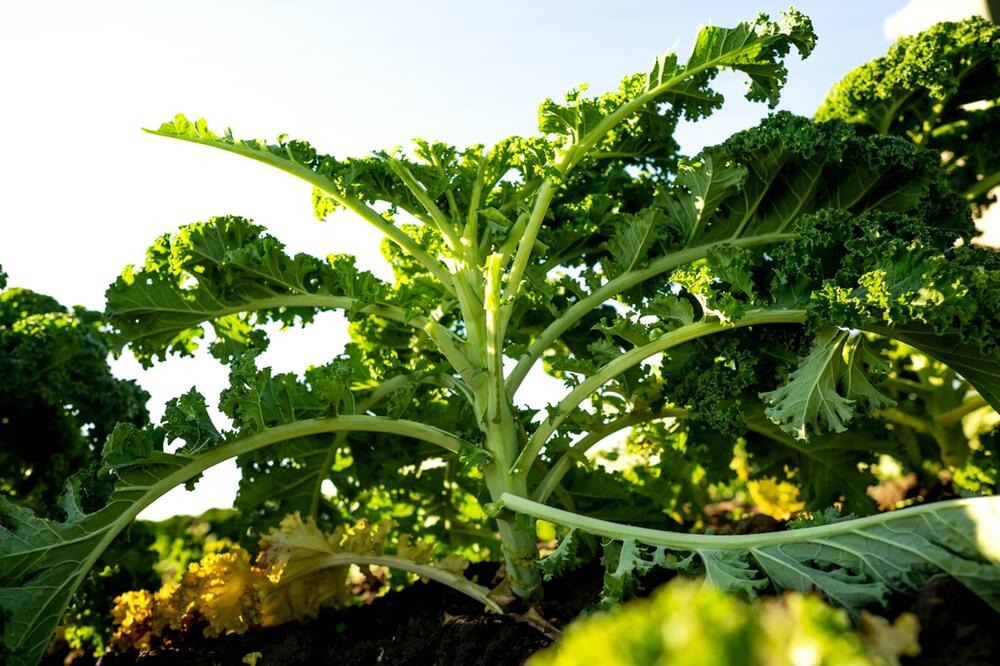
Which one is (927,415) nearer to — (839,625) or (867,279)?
(867,279)

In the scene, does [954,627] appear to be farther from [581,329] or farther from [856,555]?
[581,329]

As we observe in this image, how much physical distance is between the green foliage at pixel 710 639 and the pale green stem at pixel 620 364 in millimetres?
2196

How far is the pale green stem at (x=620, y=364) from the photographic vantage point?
12.1ft

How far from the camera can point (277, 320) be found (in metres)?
4.93

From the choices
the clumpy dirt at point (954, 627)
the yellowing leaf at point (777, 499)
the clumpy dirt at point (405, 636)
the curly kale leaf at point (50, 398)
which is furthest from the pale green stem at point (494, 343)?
the yellowing leaf at point (777, 499)

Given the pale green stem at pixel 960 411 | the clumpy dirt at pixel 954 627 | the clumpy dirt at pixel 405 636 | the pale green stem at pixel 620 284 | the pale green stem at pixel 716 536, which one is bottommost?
the clumpy dirt at pixel 954 627

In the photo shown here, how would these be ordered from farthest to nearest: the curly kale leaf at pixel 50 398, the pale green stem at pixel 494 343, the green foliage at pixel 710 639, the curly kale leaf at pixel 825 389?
the curly kale leaf at pixel 50 398
the pale green stem at pixel 494 343
the curly kale leaf at pixel 825 389
the green foliage at pixel 710 639

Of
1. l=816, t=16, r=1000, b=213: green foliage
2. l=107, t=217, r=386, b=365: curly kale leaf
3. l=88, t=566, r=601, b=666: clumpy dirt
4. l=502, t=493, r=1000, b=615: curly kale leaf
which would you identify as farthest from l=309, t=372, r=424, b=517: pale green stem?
l=816, t=16, r=1000, b=213: green foliage

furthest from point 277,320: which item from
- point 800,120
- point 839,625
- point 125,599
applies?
point 839,625

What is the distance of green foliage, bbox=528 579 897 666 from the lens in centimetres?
147

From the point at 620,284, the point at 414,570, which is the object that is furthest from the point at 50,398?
the point at 620,284

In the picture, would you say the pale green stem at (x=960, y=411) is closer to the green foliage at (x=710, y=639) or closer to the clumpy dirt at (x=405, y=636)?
the clumpy dirt at (x=405, y=636)

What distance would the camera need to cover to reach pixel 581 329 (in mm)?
4965

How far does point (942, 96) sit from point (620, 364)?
2.94 m
